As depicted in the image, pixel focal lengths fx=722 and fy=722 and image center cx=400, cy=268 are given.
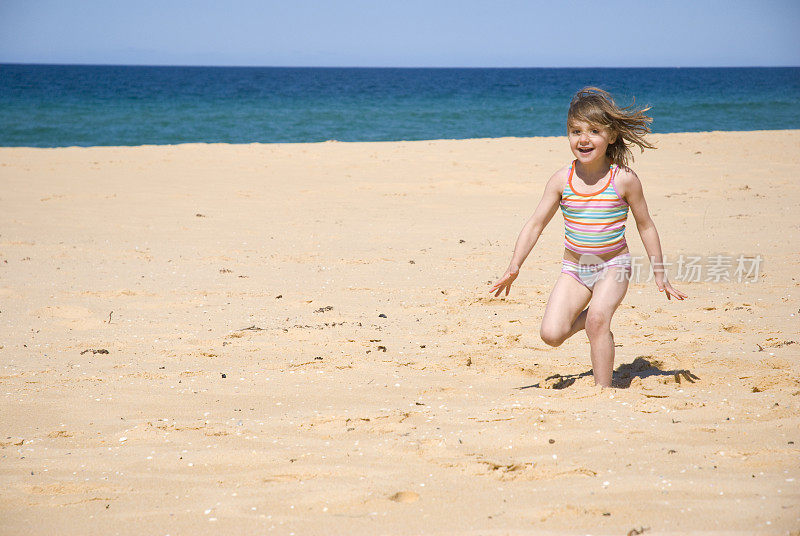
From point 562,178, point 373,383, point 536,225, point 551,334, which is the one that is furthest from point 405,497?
point 562,178

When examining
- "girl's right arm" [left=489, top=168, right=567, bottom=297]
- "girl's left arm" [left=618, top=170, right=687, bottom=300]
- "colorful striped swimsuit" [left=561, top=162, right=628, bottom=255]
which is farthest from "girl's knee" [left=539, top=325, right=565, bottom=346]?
"girl's left arm" [left=618, top=170, right=687, bottom=300]

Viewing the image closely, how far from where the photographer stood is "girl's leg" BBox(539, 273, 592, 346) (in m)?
3.56

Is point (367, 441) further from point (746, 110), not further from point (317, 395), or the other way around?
point (746, 110)

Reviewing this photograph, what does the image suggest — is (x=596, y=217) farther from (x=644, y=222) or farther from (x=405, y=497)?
(x=405, y=497)

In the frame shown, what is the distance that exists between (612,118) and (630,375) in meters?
1.32

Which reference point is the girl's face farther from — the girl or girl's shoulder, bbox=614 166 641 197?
girl's shoulder, bbox=614 166 641 197

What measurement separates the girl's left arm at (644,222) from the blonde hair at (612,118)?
3.8 inches

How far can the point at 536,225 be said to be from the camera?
12.0ft

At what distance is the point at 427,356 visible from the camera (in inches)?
161

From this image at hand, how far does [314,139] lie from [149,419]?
19.4 metres

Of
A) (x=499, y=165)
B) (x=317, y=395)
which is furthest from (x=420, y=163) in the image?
(x=317, y=395)

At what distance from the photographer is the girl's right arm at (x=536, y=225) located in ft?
11.7

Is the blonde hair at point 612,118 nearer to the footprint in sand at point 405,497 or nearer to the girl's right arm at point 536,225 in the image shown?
the girl's right arm at point 536,225

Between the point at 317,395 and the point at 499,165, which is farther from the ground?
the point at 499,165
